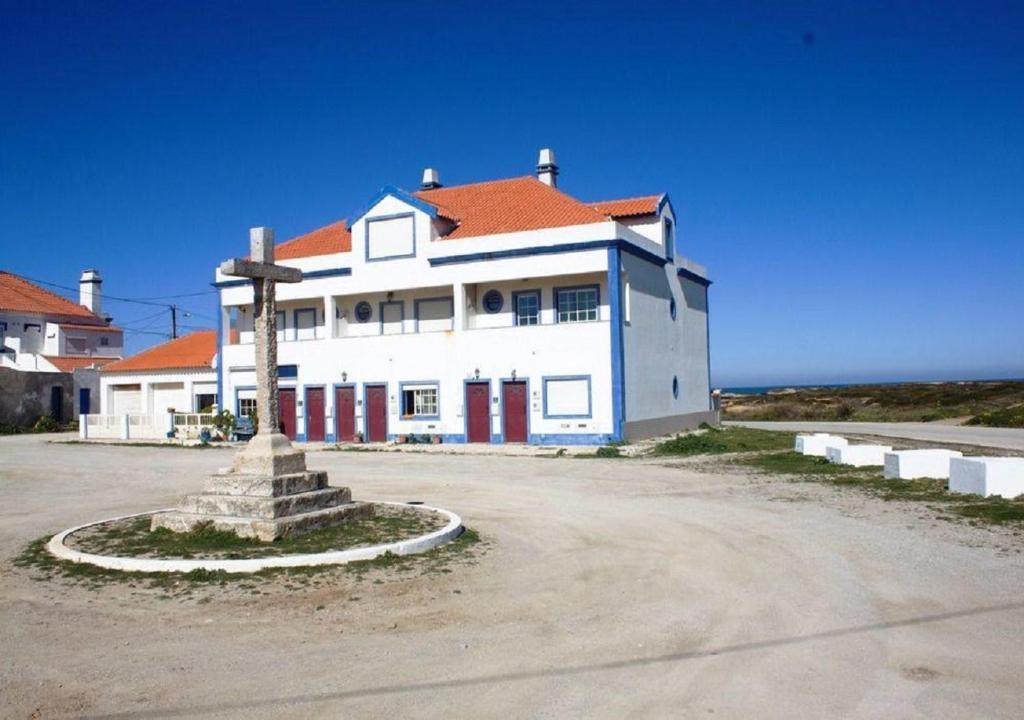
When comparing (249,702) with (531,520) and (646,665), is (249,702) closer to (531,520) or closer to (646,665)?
(646,665)

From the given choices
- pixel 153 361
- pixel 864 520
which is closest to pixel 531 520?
pixel 864 520

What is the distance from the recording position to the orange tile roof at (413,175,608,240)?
29606 millimetres

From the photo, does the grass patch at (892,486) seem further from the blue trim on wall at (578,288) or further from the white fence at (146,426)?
the white fence at (146,426)

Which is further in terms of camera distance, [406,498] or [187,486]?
[187,486]

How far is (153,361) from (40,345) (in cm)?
1541

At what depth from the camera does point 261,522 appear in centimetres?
1014

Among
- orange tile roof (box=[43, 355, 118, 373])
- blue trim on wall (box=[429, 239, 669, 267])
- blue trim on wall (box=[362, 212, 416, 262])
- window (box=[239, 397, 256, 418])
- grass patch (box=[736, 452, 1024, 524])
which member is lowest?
grass patch (box=[736, 452, 1024, 524])

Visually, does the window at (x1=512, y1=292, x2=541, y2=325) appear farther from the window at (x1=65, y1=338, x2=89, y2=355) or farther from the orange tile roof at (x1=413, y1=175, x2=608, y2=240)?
the window at (x1=65, y1=338, x2=89, y2=355)

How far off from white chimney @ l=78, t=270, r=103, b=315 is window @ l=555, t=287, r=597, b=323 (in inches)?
1625

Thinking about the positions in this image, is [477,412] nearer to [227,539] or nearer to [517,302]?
[517,302]

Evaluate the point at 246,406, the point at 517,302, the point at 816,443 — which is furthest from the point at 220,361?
the point at 816,443

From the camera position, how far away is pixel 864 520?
11586mm

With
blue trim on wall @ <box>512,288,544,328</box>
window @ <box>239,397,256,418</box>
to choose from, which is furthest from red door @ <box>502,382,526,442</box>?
window @ <box>239,397,256,418</box>

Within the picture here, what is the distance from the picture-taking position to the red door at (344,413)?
31188mm
